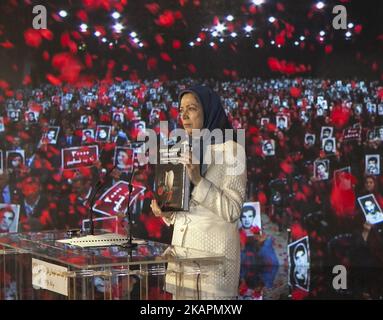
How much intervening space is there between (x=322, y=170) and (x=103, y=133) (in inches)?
82.2

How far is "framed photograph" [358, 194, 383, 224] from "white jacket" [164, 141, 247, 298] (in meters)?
3.67

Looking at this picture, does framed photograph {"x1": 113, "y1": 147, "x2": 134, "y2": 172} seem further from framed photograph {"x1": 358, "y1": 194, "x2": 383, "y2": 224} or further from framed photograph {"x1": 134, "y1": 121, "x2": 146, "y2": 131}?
framed photograph {"x1": 358, "y1": 194, "x2": 383, "y2": 224}

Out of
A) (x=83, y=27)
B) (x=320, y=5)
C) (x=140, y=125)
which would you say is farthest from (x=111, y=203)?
(x=320, y=5)

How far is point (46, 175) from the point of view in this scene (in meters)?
6.75

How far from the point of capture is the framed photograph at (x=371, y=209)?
6.41 meters

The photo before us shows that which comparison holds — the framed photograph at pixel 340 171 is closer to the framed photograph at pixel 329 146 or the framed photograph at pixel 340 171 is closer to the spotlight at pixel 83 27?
the framed photograph at pixel 329 146

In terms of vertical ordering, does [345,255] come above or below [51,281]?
below

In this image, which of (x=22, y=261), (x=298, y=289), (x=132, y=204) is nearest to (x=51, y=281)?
(x=22, y=261)

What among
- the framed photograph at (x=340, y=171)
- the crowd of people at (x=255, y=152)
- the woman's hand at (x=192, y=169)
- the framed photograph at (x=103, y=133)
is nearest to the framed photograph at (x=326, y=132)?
the crowd of people at (x=255, y=152)

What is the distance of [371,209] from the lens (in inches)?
253

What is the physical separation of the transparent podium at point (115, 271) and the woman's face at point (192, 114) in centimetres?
55

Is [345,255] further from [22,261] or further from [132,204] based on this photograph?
[22,261]

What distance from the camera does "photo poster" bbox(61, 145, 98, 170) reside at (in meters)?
6.74
